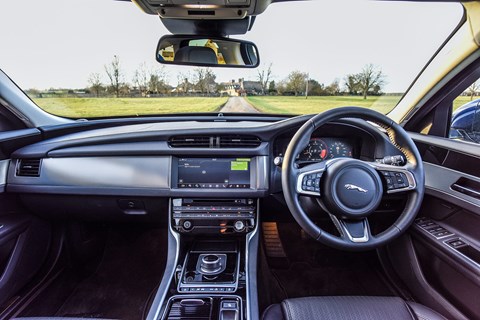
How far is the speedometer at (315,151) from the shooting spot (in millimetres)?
2115

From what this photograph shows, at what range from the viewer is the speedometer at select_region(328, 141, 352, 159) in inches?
85.4

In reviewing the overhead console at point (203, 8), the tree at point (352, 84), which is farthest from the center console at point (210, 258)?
the tree at point (352, 84)

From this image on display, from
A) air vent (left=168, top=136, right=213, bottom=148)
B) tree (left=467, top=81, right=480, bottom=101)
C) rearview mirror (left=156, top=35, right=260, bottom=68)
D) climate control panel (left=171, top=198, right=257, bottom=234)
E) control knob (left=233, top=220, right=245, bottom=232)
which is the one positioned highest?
rearview mirror (left=156, top=35, right=260, bottom=68)

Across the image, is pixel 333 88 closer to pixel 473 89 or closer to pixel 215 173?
pixel 473 89

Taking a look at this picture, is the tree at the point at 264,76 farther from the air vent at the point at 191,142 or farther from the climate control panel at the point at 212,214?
the climate control panel at the point at 212,214

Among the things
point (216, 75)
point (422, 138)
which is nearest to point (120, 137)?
point (216, 75)

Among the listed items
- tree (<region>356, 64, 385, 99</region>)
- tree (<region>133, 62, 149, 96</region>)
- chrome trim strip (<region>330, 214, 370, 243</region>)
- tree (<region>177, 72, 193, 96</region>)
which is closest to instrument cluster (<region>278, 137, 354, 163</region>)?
chrome trim strip (<region>330, 214, 370, 243</region>)

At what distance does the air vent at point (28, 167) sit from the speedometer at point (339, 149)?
2005 mm

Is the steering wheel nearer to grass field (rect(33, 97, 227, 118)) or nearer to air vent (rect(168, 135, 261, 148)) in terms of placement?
air vent (rect(168, 135, 261, 148))

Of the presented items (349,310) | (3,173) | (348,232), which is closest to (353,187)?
(348,232)

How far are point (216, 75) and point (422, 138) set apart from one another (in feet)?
5.24

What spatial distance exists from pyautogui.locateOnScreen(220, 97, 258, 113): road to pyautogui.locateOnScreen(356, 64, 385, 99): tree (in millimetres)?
911

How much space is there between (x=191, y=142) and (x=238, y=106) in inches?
30.7

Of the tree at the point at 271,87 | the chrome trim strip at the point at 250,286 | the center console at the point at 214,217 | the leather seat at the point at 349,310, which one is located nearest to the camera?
the leather seat at the point at 349,310
